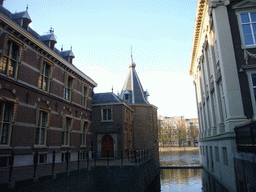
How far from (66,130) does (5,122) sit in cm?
645

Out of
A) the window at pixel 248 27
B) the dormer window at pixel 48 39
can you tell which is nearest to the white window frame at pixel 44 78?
the dormer window at pixel 48 39

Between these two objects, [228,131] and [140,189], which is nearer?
[228,131]

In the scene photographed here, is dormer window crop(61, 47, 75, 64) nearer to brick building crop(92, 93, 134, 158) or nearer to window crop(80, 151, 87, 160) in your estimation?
brick building crop(92, 93, 134, 158)

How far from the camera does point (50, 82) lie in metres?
15.0

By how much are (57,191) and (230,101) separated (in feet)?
31.2

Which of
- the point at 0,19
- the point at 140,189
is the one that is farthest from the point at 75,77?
the point at 140,189

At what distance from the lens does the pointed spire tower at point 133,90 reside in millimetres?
28703

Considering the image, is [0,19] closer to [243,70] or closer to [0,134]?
[0,134]

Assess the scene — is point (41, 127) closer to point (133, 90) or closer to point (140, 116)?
point (140, 116)

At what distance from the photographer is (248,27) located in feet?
37.2

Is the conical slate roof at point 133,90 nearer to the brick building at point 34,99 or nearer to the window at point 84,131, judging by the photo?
the window at point 84,131

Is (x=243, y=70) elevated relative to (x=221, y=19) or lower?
→ lower

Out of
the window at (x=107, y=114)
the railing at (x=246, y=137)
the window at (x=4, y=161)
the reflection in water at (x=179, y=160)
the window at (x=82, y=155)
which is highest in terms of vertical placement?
the window at (x=107, y=114)

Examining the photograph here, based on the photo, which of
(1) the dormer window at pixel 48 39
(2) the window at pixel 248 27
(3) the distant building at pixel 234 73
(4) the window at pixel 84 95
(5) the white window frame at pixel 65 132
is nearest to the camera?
(3) the distant building at pixel 234 73
